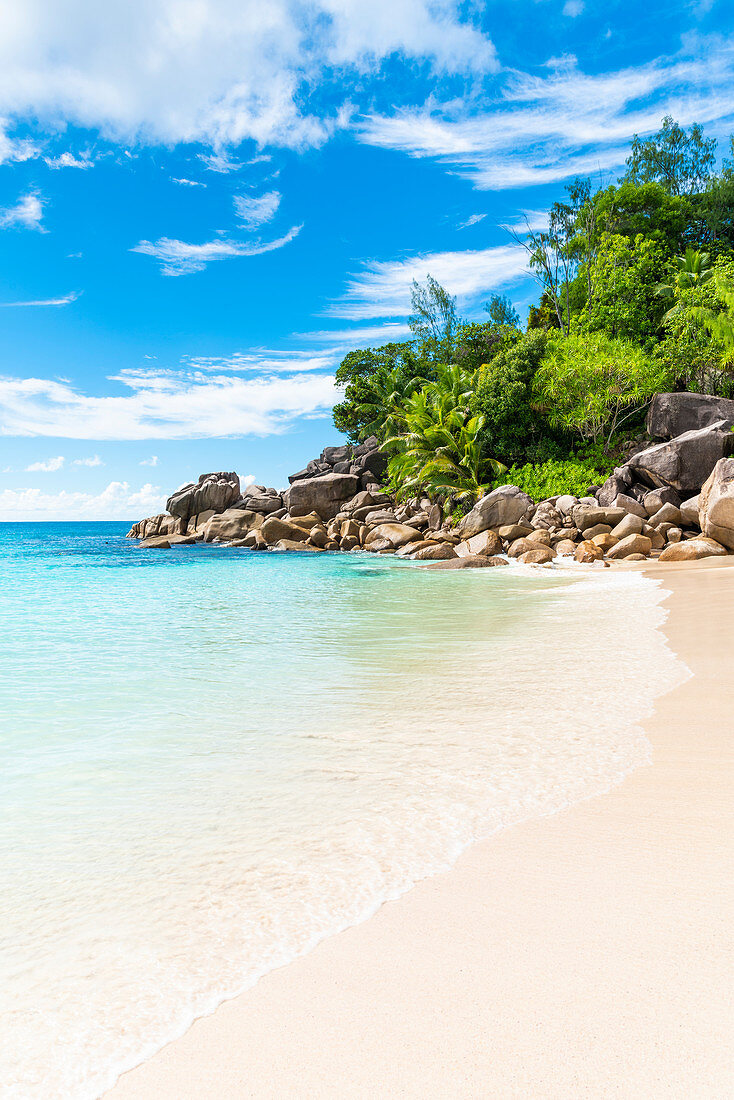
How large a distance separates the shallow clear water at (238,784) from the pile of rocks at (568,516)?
10144mm

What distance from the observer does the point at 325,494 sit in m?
34.8

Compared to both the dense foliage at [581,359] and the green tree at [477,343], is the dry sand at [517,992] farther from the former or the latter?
the green tree at [477,343]

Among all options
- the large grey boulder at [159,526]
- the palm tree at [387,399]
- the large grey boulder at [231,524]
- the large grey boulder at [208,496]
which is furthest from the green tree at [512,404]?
the large grey boulder at [159,526]

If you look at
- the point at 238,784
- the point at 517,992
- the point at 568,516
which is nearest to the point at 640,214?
the point at 568,516

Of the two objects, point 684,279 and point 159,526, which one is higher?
point 684,279

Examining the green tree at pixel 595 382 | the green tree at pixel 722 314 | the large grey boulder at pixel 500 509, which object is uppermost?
the green tree at pixel 722 314

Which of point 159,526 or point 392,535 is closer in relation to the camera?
point 392,535

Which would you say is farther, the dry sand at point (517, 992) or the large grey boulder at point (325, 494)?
the large grey boulder at point (325, 494)

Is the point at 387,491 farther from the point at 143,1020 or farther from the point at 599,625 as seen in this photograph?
the point at 143,1020

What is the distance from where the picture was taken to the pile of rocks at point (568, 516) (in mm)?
17625

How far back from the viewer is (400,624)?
868cm

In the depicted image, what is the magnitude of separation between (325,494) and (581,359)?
1524cm

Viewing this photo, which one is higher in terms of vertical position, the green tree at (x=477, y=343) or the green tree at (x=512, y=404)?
the green tree at (x=477, y=343)

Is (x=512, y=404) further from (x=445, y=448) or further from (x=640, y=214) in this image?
(x=640, y=214)
